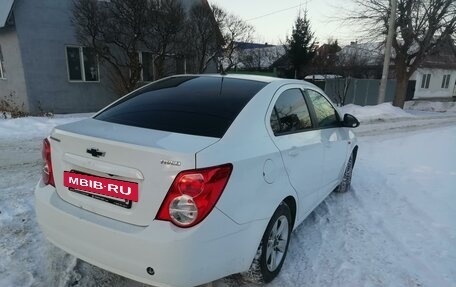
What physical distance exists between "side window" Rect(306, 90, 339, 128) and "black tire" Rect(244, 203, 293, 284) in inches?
50.7

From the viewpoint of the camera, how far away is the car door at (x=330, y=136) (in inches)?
151

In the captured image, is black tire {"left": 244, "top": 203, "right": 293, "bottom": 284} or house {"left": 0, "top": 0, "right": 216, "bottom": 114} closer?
black tire {"left": 244, "top": 203, "right": 293, "bottom": 284}

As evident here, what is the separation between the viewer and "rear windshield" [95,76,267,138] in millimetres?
2592

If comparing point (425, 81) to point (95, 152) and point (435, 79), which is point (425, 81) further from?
point (95, 152)

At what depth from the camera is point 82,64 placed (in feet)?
45.4

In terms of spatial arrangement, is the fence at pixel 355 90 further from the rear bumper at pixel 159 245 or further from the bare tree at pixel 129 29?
the rear bumper at pixel 159 245

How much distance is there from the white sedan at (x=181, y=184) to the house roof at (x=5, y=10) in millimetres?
11515

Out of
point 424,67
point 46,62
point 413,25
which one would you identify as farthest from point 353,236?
point 424,67

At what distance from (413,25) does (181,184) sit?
20853 millimetres

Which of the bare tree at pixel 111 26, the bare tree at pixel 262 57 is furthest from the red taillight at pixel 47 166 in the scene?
the bare tree at pixel 262 57

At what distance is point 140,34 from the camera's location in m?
12.9

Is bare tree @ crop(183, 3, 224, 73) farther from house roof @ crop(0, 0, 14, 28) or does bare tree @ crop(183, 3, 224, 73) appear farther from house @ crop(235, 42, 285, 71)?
house @ crop(235, 42, 285, 71)

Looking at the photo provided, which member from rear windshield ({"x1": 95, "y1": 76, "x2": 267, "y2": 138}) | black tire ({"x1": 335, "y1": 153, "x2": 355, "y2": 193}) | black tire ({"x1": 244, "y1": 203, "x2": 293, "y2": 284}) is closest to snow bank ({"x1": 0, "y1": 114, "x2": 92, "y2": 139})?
rear windshield ({"x1": 95, "y1": 76, "x2": 267, "y2": 138})

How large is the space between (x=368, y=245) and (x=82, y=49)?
13.2 metres
